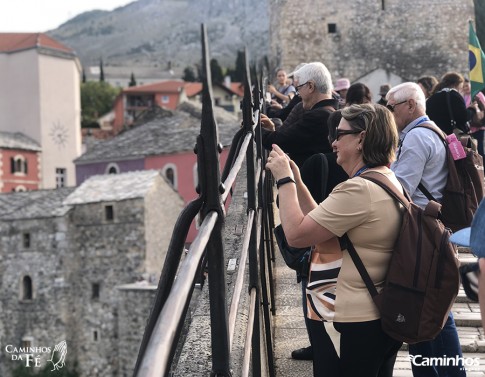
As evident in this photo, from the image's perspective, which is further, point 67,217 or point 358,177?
point 67,217

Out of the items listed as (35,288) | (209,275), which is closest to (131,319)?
(35,288)

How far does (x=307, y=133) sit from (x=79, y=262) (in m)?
26.1

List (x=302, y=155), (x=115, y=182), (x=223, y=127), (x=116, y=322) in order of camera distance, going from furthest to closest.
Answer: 1. (x=223, y=127)
2. (x=115, y=182)
3. (x=116, y=322)
4. (x=302, y=155)

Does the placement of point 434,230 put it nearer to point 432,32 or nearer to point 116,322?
point 432,32

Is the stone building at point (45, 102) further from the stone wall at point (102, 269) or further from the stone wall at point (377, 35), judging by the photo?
the stone wall at point (377, 35)

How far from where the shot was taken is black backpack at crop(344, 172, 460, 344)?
2.56 meters

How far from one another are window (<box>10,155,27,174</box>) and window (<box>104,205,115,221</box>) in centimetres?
1389

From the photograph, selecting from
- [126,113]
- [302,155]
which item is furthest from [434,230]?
[126,113]

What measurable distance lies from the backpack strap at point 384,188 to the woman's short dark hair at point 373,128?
0.08 m

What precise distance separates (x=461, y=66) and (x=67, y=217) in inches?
596

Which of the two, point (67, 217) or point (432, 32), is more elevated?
point (432, 32)

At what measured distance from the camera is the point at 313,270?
2799 mm

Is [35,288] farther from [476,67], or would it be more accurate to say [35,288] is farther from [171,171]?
[476,67]
